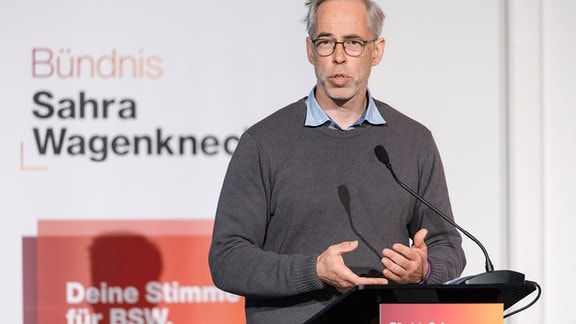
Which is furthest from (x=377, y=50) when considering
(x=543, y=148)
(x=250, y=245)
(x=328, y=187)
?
(x=543, y=148)

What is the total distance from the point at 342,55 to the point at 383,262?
0.65 metres

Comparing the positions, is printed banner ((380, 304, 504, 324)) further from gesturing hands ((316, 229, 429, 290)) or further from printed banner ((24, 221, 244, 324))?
printed banner ((24, 221, 244, 324))

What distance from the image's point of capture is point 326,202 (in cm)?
266

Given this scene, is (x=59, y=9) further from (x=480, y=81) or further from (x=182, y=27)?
(x=480, y=81)

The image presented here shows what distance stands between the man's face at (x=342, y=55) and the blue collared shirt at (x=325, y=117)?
0.16ft

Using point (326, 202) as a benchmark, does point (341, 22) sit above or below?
above

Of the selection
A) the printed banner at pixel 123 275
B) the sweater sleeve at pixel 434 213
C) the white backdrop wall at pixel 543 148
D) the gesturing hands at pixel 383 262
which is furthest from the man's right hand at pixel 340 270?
the white backdrop wall at pixel 543 148

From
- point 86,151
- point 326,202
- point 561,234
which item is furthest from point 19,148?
point 561,234

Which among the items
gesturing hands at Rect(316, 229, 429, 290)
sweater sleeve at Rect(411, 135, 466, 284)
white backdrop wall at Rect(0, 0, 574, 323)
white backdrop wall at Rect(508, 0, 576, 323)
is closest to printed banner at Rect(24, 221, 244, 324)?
white backdrop wall at Rect(0, 0, 574, 323)

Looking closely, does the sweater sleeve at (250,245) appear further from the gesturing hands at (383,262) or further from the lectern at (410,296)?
the lectern at (410,296)

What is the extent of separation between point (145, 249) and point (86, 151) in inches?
17.4

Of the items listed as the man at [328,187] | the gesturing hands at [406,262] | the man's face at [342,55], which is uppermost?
the man's face at [342,55]

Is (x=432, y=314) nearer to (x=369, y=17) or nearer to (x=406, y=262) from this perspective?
(x=406, y=262)

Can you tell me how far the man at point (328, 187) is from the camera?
262 cm
